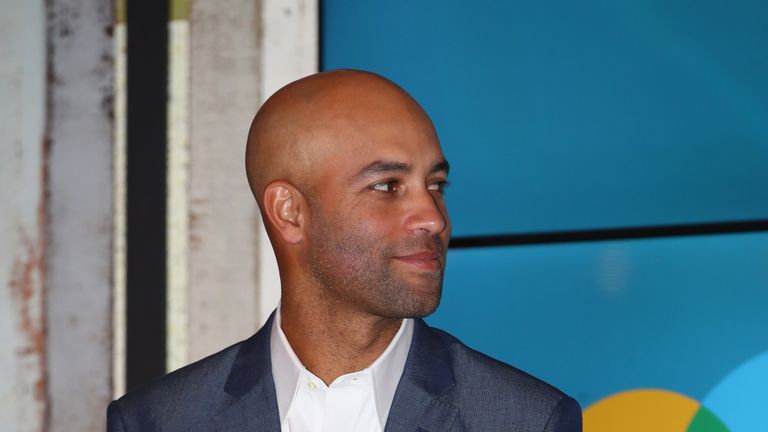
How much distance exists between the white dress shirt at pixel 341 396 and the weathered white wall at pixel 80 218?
2.84ft

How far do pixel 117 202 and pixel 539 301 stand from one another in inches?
41.0

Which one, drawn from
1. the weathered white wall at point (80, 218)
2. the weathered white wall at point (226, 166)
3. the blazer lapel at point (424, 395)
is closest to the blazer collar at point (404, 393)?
the blazer lapel at point (424, 395)

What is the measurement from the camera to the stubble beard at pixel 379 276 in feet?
4.42

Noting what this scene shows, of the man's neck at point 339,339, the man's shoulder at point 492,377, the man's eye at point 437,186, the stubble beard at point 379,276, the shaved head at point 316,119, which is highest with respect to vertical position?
the shaved head at point 316,119

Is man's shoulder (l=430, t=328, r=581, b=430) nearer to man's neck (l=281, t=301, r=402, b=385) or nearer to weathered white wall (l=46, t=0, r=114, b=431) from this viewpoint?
man's neck (l=281, t=301, r=402, b=385)

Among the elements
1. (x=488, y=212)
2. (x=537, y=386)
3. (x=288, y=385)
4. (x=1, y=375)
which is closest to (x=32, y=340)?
(x=1, y=375)

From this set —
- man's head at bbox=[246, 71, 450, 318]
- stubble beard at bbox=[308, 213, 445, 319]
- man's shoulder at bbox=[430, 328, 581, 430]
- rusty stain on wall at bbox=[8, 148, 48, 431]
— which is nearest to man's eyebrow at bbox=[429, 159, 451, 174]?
man's head at bbox=[246, 71, 450, 318]

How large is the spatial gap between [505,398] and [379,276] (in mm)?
287

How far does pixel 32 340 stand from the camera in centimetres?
216

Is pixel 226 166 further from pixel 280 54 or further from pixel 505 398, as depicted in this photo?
pixel 505 398

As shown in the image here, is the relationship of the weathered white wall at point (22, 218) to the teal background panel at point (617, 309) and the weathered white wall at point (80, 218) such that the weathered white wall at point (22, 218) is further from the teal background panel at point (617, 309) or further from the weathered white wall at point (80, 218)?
the teal background panel at point (617, 309)

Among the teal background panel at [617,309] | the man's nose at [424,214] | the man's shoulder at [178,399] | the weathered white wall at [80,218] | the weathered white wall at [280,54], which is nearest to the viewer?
the man's nose at [424,214]

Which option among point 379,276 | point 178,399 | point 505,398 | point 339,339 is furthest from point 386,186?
point 178,399

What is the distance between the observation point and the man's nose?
1.34 metres
